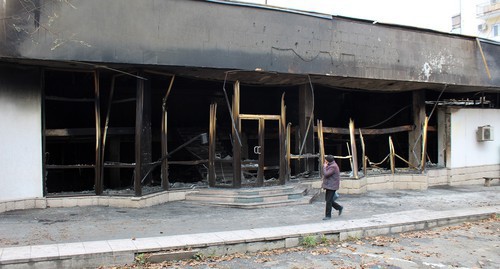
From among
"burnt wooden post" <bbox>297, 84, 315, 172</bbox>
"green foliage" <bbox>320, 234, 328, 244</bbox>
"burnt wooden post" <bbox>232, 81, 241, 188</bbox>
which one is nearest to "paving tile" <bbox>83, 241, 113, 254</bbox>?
"green foliage" <bbox>320, 234, 328, 244</bbox>

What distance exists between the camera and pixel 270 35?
11.2 meters

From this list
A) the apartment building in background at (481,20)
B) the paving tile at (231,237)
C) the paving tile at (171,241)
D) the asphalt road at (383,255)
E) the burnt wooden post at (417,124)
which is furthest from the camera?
the apartment building in background at (481,20)

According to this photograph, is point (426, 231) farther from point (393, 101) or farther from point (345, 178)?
point (393, 101)

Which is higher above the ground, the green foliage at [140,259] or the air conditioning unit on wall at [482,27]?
the air conditioning unit on wall at [482,27]

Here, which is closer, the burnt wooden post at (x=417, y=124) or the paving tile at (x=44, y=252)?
the paving tile at (x=44, y=252)

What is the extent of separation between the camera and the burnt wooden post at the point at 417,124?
1516 centimetres

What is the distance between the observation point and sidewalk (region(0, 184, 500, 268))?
20.2ft

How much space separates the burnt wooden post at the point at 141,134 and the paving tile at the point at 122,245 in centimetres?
353

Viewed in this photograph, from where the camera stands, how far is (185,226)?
826 centimetres

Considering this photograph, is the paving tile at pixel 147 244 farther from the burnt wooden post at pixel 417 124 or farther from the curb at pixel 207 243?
the burnt wooden post at pixel 417 124

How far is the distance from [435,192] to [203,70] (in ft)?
29.8

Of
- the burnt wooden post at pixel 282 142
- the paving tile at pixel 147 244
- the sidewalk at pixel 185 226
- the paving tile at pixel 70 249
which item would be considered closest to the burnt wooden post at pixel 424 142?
the sidewalk at pixel 185 226

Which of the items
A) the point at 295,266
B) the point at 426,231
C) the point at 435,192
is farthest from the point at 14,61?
the point at 435,192

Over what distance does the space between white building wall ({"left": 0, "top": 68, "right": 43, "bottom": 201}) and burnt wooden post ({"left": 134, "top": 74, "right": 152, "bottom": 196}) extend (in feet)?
7.61
